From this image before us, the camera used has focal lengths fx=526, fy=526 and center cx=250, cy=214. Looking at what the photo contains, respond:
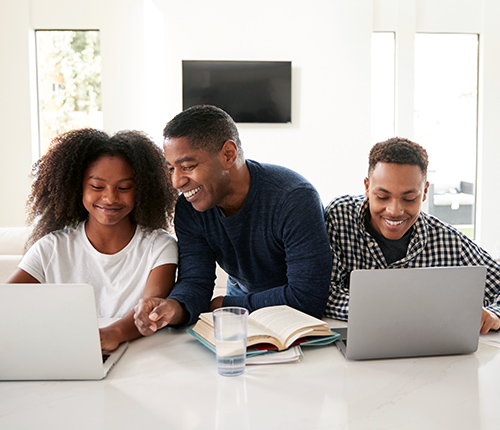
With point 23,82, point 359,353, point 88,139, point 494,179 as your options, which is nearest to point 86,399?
point 359,353

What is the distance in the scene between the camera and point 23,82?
479cm

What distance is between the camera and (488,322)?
1.29 metres

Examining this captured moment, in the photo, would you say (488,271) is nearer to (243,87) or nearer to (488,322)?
(488,322)

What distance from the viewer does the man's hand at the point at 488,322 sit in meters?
1.29

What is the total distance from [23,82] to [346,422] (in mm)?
4771

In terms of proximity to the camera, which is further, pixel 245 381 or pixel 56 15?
pixel 56 15

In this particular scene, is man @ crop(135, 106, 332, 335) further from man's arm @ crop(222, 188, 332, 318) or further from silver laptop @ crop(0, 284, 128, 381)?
silver laptop @ crop(0, 284, 128, 381)

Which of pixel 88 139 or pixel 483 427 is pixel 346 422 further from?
pixel 88 139

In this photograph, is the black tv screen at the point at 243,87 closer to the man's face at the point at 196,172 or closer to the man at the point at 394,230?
the man at the point at 394,230

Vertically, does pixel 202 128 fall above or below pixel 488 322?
above

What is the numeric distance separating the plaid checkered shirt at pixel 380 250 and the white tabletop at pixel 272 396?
0.47m

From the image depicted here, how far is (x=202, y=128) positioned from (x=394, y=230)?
646 mm

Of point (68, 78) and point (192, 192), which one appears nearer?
point (192, 192)

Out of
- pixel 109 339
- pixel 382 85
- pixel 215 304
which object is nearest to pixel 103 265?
pixel 215 304
